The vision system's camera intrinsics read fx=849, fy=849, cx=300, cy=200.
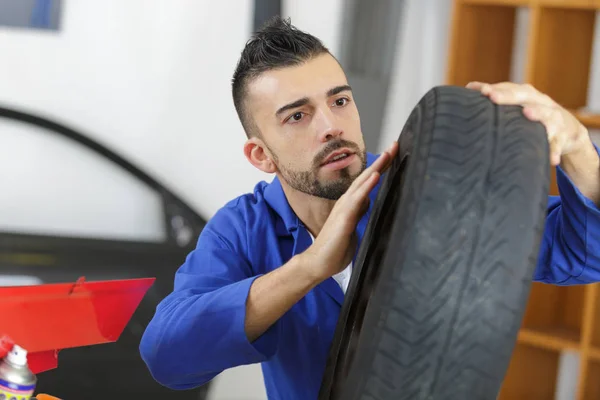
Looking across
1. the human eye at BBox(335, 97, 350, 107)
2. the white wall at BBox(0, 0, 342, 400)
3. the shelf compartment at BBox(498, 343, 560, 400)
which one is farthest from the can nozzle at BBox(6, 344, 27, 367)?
the shelf compartment at BBox(498, 343, 560, 400)

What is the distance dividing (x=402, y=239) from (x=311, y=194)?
528 millimetres

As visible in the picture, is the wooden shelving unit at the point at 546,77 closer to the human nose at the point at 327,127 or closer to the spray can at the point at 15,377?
the human nose at the point at 327,127

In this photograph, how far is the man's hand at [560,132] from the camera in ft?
3.29

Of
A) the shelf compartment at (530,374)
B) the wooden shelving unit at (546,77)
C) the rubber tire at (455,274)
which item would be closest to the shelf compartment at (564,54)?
the wooden shelving unit at (546,77)

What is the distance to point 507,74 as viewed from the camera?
3.05 metres

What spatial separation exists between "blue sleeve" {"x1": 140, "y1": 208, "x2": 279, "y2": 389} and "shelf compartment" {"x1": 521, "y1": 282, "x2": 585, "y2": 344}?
1.81 meters

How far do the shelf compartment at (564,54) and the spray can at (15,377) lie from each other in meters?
2.09

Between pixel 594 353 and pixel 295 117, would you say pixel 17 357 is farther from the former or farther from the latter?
pixel 594 353

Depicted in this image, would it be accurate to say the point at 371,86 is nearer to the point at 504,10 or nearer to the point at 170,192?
the point at 504,10

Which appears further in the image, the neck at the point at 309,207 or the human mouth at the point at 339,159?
the neck at the point at 309,207

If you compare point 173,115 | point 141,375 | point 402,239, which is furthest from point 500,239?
point 173,115

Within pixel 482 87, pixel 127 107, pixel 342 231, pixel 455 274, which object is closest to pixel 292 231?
pixel 342 231

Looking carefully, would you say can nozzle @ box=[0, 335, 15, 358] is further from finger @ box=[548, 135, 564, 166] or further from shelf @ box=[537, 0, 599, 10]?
shelf @ box=[537, 0, 599, 10]

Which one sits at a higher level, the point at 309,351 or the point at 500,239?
the point at 500,239
